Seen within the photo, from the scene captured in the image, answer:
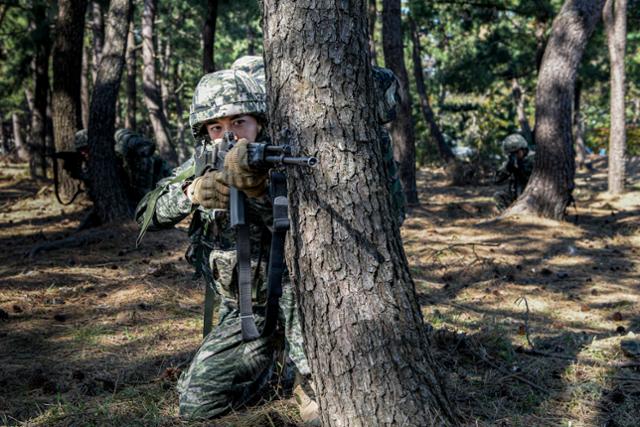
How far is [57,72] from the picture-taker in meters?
9.99

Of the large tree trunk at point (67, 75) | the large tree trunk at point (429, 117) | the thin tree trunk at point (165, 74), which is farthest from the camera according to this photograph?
the thin tree trunk at point (165, 74)

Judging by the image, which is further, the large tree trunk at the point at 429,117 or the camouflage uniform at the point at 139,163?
the large tree trunk at the point at 429,117

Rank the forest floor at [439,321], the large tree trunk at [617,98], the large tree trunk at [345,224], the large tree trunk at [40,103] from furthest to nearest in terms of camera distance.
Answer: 1. the large tree trunk at [40,103]
2. the large tree trunk at [617,98]
3. the forest floor at [439,321]
4. the large tree trunk at [345,224]

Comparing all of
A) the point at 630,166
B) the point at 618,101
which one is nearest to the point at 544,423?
the point at 618,101

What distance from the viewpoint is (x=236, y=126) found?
3584 mm

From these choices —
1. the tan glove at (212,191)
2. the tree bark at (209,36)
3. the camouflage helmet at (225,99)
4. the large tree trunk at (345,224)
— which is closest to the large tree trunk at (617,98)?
the tree bark at (209,36)

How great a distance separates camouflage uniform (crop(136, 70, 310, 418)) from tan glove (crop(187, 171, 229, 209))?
0.34 metres

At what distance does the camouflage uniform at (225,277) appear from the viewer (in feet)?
11.2

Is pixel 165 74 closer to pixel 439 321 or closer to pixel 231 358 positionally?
pixel 439 321

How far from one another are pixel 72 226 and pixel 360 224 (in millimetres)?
8641

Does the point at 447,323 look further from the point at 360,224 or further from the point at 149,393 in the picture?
the point at 360,224

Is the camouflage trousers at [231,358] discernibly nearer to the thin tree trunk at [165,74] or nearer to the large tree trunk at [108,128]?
the large tree trunk at [108,128]

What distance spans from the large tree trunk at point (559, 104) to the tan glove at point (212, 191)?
6.94 metres

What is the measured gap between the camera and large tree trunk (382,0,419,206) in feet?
32.7
